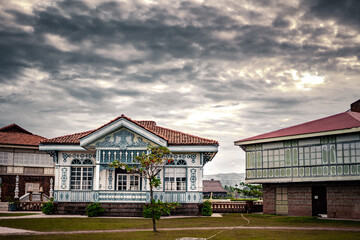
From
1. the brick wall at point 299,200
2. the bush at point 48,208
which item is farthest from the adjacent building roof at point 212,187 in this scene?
the bush at point 48,208

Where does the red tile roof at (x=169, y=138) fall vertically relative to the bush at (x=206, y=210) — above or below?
above

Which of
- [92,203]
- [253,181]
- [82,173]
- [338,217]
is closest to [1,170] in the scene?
[82,173]

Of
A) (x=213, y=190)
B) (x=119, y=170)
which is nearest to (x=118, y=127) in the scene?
(x=119, y=170)

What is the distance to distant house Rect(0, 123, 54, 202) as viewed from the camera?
40.5 m

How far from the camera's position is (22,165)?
136 feet

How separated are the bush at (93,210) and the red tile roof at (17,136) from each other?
17140 mm

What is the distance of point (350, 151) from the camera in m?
27.3

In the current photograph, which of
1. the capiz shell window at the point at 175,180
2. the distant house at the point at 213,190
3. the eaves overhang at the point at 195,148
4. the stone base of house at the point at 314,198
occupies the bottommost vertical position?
the distant house at the point at 213,190

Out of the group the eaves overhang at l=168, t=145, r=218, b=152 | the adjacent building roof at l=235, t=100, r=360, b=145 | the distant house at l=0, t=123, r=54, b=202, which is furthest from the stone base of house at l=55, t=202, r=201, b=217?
the distant house at l=0, t=123, r=54, b=202

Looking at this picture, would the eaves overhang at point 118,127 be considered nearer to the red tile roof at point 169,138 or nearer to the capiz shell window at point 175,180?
the red tile roof at point 169,138

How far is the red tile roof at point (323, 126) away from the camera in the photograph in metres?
28.1

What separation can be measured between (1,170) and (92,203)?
16.9m

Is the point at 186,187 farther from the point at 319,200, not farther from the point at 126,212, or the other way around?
the point at 319,200

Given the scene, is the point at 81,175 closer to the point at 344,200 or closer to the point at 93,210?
the point at 93,210
